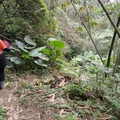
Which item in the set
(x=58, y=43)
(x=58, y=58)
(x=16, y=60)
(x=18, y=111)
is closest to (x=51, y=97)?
(x=18, y=111)

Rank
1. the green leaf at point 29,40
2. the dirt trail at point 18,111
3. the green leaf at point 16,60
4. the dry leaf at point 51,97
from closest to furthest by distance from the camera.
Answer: the dirt trail at point 18,111 < the dry leaf at point 51,97 < the green leaf at point 16,60 < the green leaf at point 29,40

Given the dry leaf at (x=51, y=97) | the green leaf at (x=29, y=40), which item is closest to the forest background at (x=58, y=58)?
the green leaf at (x=29, y=40)

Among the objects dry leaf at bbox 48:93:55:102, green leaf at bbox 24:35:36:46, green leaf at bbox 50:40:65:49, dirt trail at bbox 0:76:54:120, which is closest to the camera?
dirt trail at bbox 0:76:54:120

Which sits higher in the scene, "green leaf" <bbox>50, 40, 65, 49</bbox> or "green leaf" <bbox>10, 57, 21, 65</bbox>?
"green leaf" <bbox>50, 40, 65, 49</bbox>

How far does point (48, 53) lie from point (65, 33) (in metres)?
3.07

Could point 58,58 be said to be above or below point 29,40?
below

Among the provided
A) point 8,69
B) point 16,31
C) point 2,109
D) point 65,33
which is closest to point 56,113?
point 2,109

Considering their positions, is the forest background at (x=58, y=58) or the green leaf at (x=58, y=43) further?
the green leaf at (x=58, y=43)

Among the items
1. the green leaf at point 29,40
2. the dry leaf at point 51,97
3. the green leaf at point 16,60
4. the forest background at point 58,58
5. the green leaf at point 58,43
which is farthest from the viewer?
the green leaf at point 29,40

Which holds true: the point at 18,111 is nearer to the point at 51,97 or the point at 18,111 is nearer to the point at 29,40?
the point at 51,97

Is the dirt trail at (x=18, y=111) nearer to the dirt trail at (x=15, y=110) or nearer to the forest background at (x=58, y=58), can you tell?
the dirt trail at (x=15, y=110)

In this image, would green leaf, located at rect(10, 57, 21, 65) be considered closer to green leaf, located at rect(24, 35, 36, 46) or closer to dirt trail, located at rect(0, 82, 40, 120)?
green leaf, located at rect(24, 35, 36, 46)

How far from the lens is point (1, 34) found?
5.55 m

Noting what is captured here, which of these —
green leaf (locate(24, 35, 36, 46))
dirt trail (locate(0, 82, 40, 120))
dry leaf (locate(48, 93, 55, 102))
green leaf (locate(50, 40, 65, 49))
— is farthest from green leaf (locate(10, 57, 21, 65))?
dry leaf (locate(48, 93, 55, 102))
